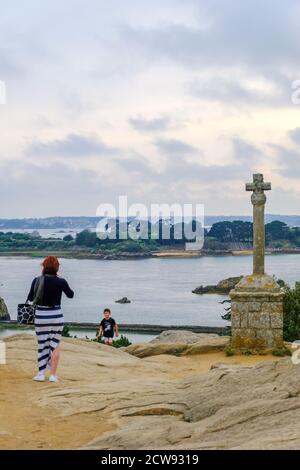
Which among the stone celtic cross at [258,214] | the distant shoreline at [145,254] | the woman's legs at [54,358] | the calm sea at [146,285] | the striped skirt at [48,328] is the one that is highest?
the stone celtic cross at [258,214]

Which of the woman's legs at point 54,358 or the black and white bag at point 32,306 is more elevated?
the black and white bag at point 32,306

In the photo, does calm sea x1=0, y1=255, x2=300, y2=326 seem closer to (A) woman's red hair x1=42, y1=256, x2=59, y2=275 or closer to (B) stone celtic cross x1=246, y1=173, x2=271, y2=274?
(B) stone celtic cross x1=246, y1=173, x2=271, y2=274

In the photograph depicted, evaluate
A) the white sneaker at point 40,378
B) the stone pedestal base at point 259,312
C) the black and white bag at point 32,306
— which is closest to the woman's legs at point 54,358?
the white sneaker at point 40,378

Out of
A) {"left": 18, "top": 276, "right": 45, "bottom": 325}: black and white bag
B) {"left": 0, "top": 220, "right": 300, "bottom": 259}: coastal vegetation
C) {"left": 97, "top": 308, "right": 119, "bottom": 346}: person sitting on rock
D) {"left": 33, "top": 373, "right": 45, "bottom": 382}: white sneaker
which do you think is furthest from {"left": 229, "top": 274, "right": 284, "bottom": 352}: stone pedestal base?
{"left": 0, "top": 220, "right": 300, "bottom": 259}: coastal vegetation

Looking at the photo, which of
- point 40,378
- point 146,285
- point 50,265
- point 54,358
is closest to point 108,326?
point 40,378

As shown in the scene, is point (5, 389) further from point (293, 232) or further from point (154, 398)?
point (293, 232)

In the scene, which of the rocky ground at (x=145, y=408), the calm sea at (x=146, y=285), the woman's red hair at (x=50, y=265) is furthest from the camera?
the calm sea at (x=146, y=285)

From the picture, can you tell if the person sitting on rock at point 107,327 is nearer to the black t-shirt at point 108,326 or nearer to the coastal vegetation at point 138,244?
the black t-shirt at point 108,326

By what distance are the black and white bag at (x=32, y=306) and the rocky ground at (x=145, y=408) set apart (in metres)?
0.91

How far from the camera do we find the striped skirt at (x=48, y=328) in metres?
8.93

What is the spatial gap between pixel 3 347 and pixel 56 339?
9.24 feet

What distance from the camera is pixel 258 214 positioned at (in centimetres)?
1393

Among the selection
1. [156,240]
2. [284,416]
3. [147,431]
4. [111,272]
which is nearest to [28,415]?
[147,431]

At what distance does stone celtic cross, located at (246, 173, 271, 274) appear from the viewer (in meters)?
13.9
